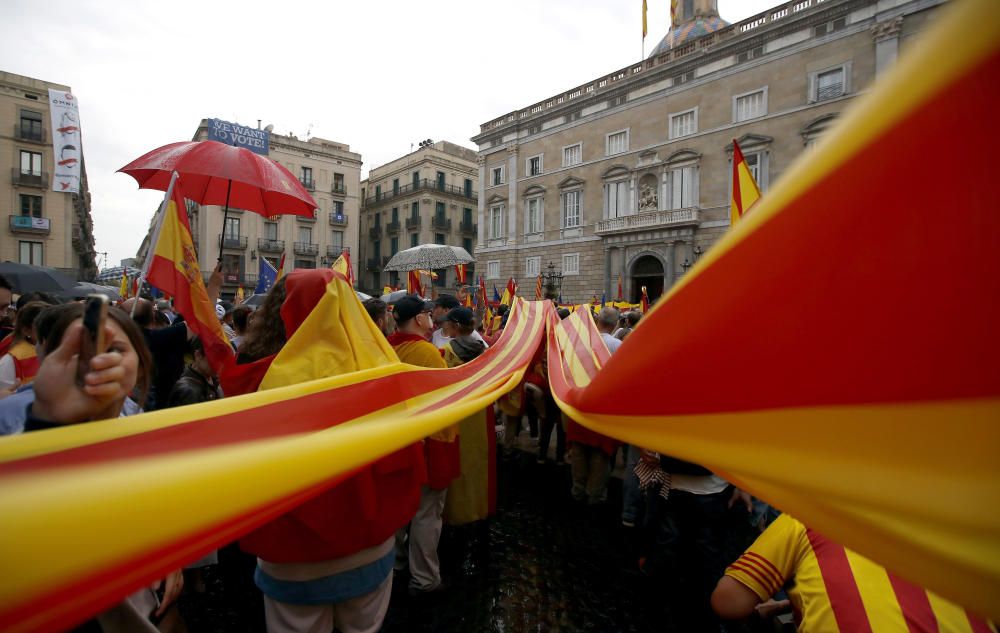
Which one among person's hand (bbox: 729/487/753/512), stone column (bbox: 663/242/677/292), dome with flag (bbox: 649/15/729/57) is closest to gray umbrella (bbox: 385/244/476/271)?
person's hand (bbox: 729/487/753/512)

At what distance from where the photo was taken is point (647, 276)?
24047 mm

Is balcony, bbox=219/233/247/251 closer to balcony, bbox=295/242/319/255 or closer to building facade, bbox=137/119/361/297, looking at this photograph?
building facade, bbox=137/119/361/297

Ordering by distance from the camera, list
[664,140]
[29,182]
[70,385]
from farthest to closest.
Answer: [29,182]
[664,140]
[70,385]

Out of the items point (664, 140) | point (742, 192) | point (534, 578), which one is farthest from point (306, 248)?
point (742, 192)

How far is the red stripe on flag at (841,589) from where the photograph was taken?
1372 mm

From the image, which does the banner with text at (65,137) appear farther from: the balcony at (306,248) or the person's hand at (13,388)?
the person's hand at (13,388)

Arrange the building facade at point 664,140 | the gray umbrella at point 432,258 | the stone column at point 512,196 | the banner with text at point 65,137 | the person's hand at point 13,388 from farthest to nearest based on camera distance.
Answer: the stone column at point 512,196 < the building facade at point 664,140 < the banner with text at point 65,137 < the gray umbrella at point 432,258 < the person's hand at point 13,388

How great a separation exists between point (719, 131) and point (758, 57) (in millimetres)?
3293

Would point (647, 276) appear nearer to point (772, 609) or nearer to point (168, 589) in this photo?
point (772, 609)

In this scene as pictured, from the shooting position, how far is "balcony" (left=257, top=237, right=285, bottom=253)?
33.6 m

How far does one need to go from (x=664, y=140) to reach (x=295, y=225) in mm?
27152

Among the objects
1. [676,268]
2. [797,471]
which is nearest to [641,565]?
[797,471]

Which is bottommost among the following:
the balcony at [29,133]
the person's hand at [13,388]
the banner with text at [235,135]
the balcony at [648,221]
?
the person's hand at [13,388]

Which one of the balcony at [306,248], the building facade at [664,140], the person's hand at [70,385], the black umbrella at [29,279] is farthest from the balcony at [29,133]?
the person's hand at [70,385]
